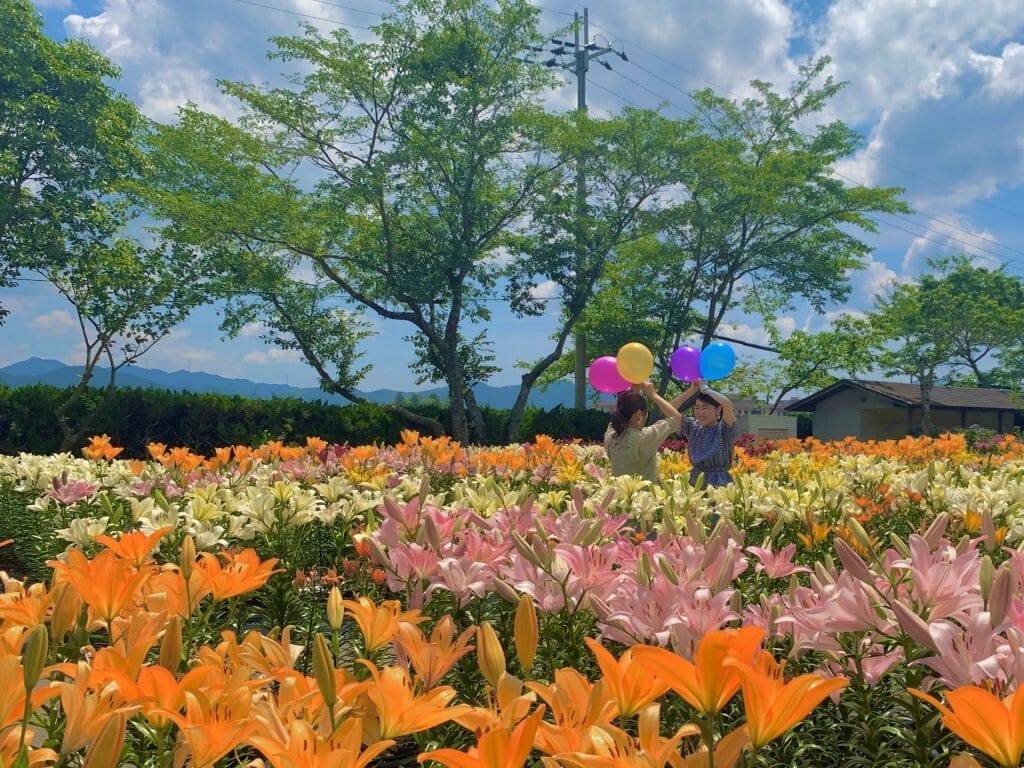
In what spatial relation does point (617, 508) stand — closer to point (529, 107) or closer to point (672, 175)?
point (529, 107)

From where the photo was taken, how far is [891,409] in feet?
125

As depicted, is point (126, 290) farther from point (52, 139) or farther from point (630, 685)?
point (630, 685)

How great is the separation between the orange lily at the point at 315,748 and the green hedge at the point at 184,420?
41.0 ft

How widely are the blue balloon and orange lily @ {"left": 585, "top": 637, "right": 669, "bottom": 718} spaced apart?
22.0ft

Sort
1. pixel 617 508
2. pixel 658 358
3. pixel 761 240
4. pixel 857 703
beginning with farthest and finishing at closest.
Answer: pixel 658 358 → pixel 761 240 → pixel 617 508 → pixel 857 703

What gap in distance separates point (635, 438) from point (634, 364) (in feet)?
4.89

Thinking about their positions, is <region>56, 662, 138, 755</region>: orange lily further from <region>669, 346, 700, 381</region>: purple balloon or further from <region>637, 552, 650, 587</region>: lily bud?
<region>669, 346, 700, 381</region>: purple balloon

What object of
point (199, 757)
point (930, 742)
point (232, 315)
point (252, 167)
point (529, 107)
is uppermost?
point (529, 107)

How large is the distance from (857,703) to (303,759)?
3.36ft

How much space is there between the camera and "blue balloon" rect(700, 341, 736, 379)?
752 cm

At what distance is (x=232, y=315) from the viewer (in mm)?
19641

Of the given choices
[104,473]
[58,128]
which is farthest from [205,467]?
[58,128]

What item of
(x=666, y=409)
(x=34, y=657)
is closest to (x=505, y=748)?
(x=34, y=657)

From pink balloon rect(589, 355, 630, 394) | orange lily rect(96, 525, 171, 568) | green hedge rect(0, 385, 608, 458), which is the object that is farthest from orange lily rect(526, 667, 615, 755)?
green hedge rect(0, 385, 608, 458)
